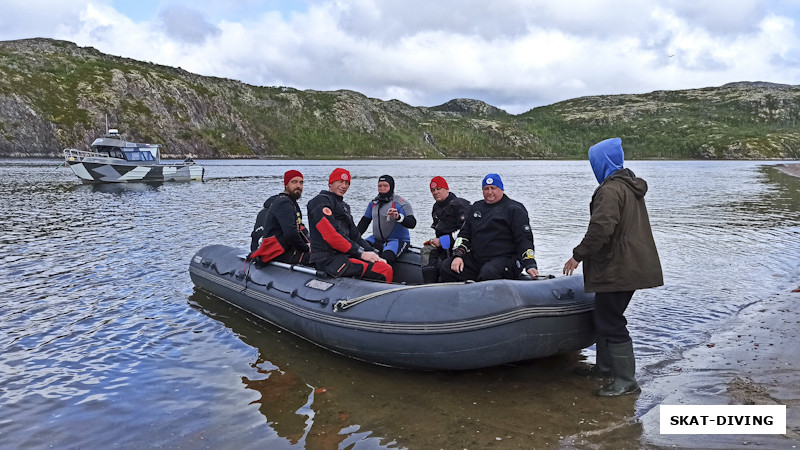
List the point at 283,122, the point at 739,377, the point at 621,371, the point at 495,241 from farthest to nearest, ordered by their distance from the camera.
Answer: the point at 283,122
the point at 495,241
the point at 739,377
the point at 621,371

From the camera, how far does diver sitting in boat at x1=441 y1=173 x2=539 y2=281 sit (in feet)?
21.3

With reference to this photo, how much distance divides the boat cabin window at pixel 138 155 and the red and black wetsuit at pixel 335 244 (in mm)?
36620

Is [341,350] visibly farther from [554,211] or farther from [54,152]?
[54,152]

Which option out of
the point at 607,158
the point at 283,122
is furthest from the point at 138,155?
the point at 283,122

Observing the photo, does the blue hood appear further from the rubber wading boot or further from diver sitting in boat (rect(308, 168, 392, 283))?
diver sitting in boat (rect(308, 168, 392, 283))

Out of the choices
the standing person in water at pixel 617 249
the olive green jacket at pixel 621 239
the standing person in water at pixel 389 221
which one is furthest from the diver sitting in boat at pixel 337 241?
the olive green jacket at pixel 621 239

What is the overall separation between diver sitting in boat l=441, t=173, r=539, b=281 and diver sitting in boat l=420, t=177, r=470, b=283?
0.82 meters

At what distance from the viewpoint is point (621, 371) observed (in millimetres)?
5391

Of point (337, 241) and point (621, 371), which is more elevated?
point (337, 241)

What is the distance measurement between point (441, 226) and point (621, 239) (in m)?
3.38

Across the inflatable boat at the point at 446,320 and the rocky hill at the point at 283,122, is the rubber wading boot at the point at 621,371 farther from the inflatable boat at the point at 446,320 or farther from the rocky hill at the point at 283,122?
the rocky hill at the point at 283,122

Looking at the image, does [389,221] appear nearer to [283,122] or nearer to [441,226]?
[441,226]

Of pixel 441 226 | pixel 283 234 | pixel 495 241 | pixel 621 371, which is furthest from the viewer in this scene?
pixel 283 234

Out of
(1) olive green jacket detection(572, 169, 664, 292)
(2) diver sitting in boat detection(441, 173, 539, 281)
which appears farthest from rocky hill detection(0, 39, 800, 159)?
(1) olive green jacket detection(572, 169, 664, 292)
